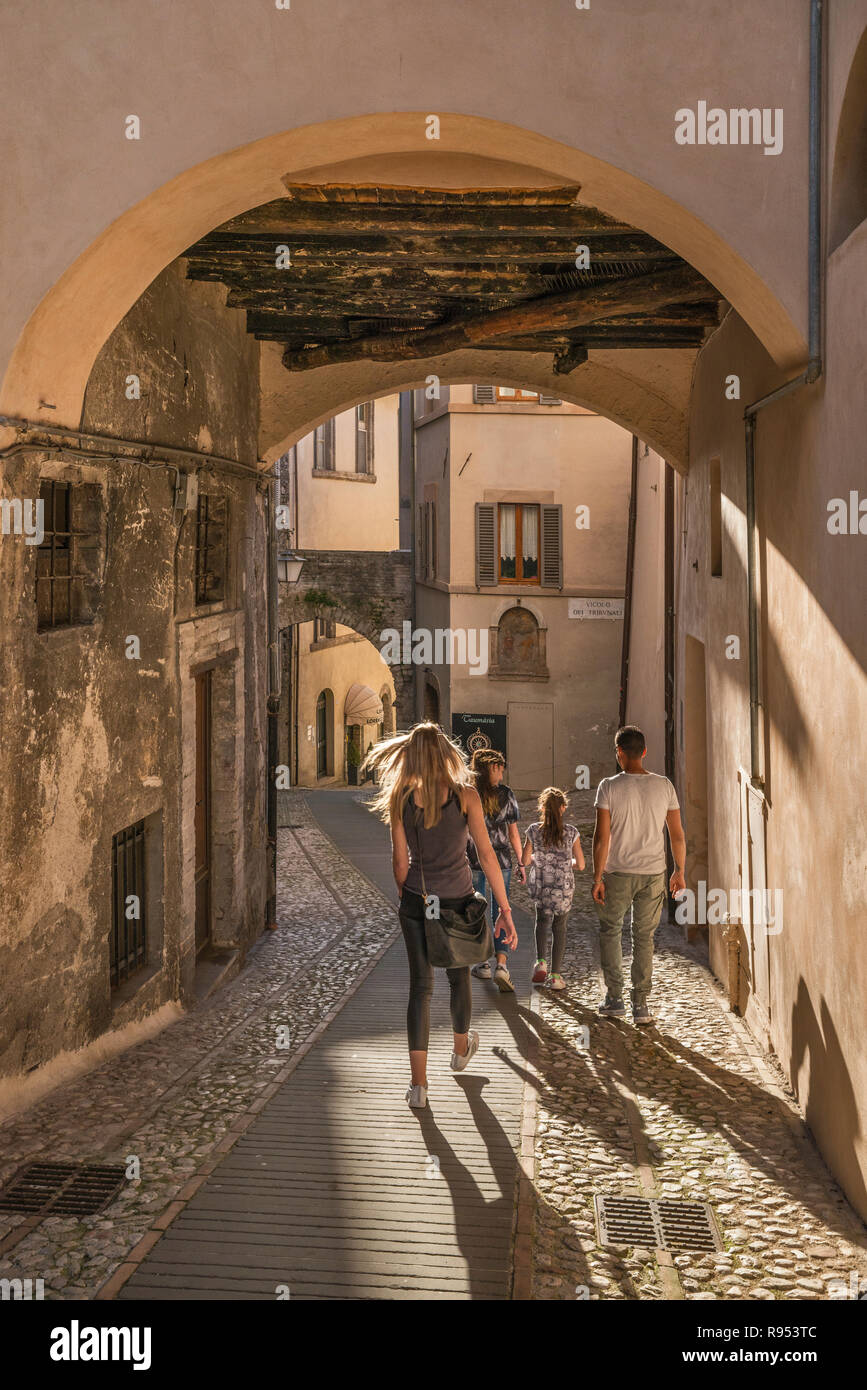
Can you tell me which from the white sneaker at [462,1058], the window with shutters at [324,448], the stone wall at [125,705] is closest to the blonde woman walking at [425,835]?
the white sneaker at [462,1058]

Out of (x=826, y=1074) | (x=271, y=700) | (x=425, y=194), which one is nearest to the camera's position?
(x=826, y=1074)

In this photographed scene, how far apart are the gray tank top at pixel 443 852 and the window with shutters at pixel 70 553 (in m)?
2.22

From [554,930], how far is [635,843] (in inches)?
60.2

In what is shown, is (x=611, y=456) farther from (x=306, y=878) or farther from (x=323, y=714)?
(x=323, y=714)

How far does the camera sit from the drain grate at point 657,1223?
182 inches

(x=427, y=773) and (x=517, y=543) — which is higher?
(x=517, y=543)

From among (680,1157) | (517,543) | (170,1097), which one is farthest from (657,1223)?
(517,543)

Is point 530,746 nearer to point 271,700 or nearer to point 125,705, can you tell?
point 271,700

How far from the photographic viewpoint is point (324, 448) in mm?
28016

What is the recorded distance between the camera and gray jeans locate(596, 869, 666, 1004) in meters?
7.30

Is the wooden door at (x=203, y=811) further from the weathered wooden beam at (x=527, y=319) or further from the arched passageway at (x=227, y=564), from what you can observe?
the weathered wooden beam at (x=527, y=319)

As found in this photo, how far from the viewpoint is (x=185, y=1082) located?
6.56 m

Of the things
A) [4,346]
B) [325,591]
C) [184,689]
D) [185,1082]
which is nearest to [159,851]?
[184,689]

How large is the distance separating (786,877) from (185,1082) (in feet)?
10.3
